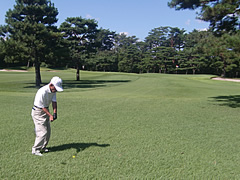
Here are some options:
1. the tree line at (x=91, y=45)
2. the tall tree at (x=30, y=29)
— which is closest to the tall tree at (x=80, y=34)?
the tree line at (x=91, y=45)

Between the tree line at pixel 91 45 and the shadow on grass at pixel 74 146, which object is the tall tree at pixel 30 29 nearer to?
the tree line at pixel 91 45

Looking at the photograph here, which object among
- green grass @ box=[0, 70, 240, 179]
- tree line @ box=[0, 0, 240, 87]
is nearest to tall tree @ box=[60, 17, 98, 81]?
tree line @ box=[0, 0, 240, 87]

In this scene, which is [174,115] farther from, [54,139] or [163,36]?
[163,36]

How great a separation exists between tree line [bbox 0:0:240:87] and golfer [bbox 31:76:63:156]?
30.6ft

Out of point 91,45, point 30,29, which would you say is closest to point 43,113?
point 30,29

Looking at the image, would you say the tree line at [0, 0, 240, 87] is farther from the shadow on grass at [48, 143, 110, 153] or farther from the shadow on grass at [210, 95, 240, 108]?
the shadow on grass at [48, 143, 110, 153]

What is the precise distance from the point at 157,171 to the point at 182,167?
553 millimetres

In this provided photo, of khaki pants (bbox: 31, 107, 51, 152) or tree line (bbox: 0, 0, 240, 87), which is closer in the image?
khaki pants (bbox: 31, 107, 51, 152)

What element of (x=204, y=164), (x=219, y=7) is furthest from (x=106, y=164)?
(x=219, y=7)

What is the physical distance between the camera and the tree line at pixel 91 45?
13.0 metres

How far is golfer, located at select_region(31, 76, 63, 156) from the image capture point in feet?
16.1

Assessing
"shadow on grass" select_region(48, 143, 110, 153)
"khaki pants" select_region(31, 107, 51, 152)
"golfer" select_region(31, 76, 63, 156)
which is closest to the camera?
"golfer" select_region(31, 76, 63, 156)

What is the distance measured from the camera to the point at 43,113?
16.7ft

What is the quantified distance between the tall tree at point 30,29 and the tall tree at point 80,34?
8.92 metres
